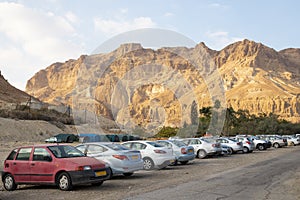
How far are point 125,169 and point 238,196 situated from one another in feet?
15.6

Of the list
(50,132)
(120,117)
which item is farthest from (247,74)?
(50,132)

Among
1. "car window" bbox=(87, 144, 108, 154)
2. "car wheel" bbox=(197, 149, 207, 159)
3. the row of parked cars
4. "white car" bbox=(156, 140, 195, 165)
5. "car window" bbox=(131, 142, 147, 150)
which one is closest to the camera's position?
the row of parked cars

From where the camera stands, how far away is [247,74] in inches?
6644

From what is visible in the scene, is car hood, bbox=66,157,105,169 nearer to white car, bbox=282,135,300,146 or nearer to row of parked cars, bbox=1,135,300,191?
row of parked cars, bbox=1,135,300,191

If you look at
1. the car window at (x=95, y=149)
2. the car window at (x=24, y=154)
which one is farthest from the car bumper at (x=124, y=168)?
the car window at (x=24, y=154)

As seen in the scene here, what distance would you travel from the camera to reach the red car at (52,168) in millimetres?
10867

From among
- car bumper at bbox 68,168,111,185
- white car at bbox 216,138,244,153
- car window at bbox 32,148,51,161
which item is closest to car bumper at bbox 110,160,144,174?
car bumper at bbox 68,168,111,185

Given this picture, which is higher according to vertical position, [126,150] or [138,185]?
[126,150]

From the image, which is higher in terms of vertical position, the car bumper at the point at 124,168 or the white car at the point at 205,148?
the white car at the point at 205,148

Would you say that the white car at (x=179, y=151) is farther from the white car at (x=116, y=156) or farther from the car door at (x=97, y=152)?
the car door at (x=97, y=152)

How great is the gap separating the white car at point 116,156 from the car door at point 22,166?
9.18ft

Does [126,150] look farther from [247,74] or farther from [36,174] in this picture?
[247,74]

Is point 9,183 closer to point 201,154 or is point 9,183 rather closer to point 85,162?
point 85,162

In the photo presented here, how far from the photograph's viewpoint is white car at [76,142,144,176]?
44.1 feet
